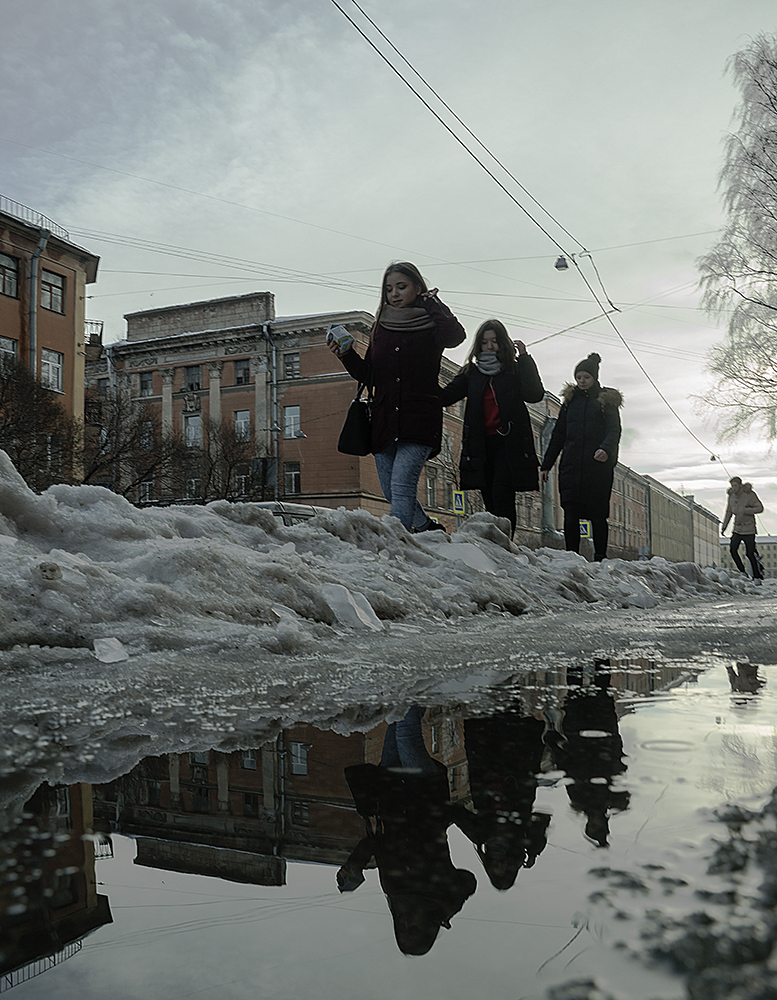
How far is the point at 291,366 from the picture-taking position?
130 feet

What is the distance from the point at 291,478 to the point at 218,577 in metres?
35.3

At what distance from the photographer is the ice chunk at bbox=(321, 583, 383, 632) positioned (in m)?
3.44

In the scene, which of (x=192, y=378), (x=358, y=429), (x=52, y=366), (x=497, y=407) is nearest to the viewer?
(x=358, y=429)

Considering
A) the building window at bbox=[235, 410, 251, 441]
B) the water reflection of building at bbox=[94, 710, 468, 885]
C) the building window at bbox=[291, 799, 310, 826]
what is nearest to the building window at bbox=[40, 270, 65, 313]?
the building window at bbox=[235, 410, 251, 441]

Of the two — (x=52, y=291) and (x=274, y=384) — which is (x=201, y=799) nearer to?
(x=52, y=291)

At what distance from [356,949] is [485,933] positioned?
4.5 inches

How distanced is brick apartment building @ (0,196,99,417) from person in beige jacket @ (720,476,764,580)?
20.3 m

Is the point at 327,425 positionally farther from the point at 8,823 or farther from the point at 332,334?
the point at 8,823

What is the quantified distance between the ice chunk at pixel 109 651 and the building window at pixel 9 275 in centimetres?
2756

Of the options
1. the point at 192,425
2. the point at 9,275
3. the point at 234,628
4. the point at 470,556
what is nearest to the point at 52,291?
the point at 9,275

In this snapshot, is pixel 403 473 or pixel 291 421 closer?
pixel 403 473

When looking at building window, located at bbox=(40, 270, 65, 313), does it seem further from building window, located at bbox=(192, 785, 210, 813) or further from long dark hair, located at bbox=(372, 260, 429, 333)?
building window, located at bbox=(192, 785, 210, 813)

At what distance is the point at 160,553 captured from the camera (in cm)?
330

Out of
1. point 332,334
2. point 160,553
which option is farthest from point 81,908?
point 332,334
